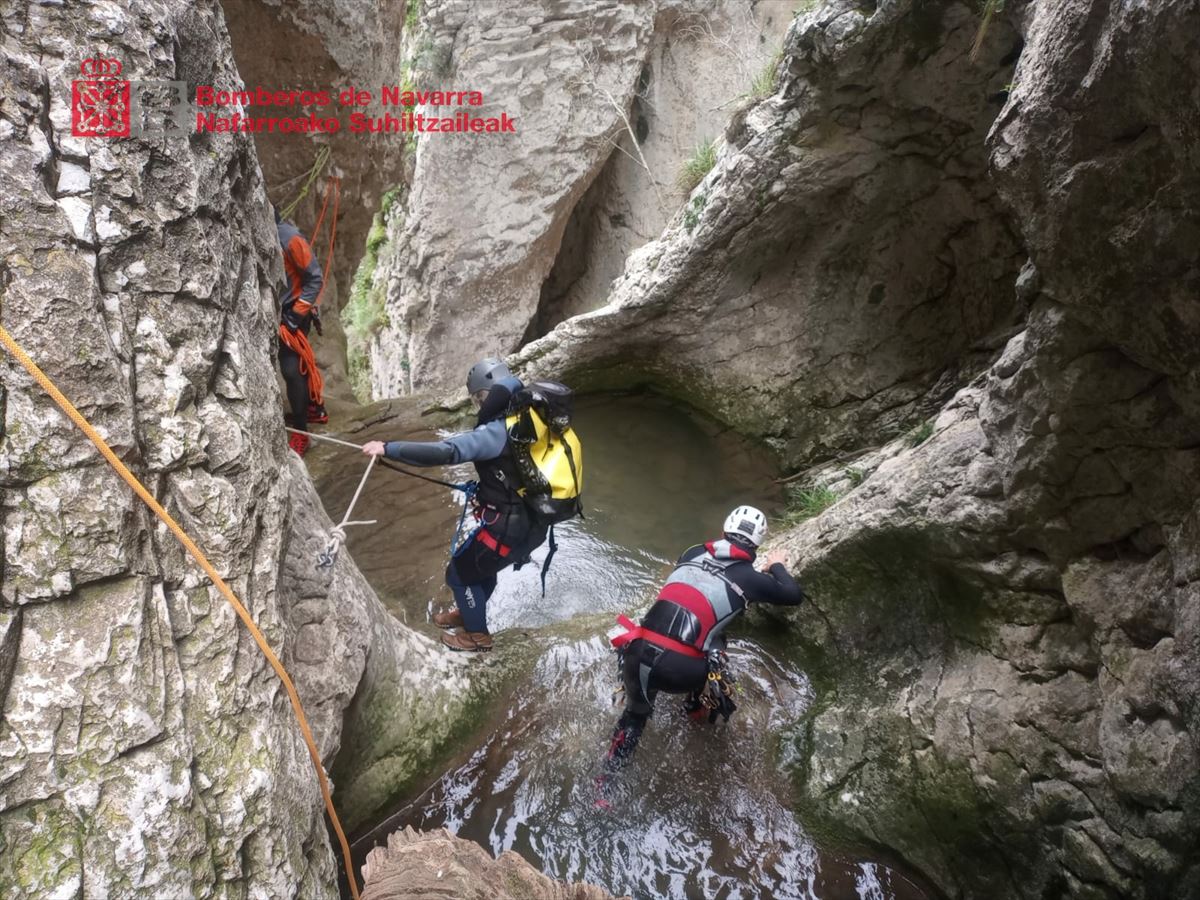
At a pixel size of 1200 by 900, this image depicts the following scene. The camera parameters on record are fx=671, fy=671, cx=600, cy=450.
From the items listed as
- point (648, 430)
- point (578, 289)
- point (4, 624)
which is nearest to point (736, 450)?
point (648, 430)

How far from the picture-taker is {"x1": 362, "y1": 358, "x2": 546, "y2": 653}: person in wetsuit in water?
3652mm

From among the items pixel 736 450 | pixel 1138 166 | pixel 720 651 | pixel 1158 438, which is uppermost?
pixel 1138 166

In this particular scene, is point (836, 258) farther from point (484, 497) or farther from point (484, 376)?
point (484, 497)

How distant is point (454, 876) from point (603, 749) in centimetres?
205

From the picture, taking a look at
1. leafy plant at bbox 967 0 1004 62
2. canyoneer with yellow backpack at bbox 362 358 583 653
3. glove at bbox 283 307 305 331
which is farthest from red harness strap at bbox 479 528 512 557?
leafy plant at bbox 967 0 1004 62

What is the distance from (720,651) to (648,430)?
146 inches

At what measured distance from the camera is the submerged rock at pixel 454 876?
7.04 feet

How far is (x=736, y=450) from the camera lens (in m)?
7.08

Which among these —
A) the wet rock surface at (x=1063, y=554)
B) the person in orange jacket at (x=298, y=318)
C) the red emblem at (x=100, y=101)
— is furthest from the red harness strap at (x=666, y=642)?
the person in orange jacket at (x=298, y=318)

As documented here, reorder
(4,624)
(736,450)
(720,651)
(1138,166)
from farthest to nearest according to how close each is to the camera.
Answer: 1. (736,450)
2. (720,651)
3. (1138,166)
4. (4,624)

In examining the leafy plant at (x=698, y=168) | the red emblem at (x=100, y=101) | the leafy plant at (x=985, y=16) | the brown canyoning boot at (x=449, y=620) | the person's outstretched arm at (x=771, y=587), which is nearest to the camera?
the red emblem at (x=100, y=101)

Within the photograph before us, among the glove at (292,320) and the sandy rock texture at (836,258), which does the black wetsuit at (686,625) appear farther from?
the glove at (292,320)

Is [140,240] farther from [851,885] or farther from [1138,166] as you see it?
[851,885]

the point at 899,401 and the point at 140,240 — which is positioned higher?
the point at 140,240
